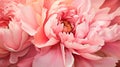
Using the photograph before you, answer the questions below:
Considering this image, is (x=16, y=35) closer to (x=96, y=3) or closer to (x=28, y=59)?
(x=28, y=59)

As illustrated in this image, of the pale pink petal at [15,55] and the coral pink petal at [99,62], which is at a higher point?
the pale pink petal at [15,55]

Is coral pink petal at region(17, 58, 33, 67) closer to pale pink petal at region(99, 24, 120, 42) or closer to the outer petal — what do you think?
the outer petal

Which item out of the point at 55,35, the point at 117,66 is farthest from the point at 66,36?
the point at 117,66

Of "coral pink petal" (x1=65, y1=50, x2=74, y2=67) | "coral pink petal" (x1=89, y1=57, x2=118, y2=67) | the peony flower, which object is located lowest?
"coral pink petal" (x1=89, y1=57, x2=118, y2=67)

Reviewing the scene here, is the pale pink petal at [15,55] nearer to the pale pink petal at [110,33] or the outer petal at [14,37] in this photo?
the outer petal at [14,37]

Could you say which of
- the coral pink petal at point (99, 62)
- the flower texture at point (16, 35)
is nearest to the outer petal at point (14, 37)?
the flower texture at point (16, 35)

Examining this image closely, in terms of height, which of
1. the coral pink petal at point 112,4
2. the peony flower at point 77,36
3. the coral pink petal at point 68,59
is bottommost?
the coral pink petal at point 68,59

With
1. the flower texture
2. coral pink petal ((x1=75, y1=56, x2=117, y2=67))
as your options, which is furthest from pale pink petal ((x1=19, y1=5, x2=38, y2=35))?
coral pink petal ((x1=75, y1=56, x2=117, y2=67))
